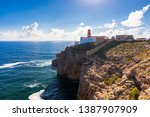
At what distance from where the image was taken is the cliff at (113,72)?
36.4 m

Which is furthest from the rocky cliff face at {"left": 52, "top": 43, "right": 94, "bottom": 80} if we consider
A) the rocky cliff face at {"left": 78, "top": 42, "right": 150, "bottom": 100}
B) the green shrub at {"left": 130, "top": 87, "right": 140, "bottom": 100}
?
the green shrub at {"left": 130, "top": 87, "right": 140, "bottom": 100}

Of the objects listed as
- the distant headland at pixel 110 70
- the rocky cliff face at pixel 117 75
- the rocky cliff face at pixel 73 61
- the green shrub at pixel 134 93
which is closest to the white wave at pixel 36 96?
the distant headland at pixel 110 70

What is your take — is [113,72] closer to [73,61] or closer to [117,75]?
[117,75]

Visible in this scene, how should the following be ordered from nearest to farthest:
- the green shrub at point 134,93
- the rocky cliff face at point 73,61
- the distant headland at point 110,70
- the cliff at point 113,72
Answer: the green shrub at point 134,93 → the cliff at point 113,72 → the distant headland at point 110,70 → the rocky cliff face at point 73,61

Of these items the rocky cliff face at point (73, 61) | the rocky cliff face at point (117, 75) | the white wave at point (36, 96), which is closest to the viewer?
the rocky cliff face at point (117, 75)

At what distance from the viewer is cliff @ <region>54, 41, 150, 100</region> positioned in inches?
1433

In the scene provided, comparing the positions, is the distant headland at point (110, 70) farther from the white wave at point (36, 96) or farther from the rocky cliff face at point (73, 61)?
Answer: the white wave at point (36, 96)

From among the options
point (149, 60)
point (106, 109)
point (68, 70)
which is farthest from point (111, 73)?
point (106, 109)

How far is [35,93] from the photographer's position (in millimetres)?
61312

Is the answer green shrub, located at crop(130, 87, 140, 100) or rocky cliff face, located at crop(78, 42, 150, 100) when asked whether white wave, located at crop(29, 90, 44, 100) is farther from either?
green shrub, located at crop(130, 87, 140, 100)

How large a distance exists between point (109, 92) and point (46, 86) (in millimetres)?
34858

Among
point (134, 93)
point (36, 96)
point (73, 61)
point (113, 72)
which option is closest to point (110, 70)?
point (113, 72)

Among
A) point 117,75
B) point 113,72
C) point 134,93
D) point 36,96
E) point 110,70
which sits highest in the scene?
point 110,70

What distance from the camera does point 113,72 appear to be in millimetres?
51156
